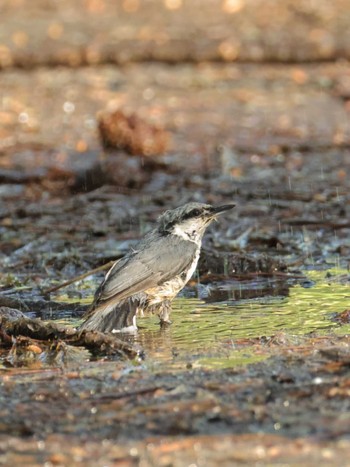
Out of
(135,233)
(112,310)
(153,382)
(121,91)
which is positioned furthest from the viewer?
(121,91)

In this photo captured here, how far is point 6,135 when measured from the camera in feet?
48.7

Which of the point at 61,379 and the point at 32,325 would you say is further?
the point at 32,325

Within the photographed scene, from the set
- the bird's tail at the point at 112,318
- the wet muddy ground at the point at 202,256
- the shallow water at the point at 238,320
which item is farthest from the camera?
the bird's tail at the point at 112,318

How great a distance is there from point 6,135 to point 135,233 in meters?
4.49

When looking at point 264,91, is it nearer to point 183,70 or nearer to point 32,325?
point 183,70

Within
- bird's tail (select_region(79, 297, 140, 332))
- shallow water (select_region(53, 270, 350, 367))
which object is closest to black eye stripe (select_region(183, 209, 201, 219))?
shallow water (select_region(53, 270, 350, 367))

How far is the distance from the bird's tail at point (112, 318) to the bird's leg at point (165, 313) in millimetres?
183

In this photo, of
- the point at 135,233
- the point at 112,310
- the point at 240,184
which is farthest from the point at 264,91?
the point at 112,310

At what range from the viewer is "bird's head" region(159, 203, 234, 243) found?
27.7 ft

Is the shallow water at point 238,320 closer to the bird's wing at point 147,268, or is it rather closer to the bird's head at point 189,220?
the bird's wing at point 147,268

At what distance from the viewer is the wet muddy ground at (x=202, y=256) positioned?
16.6 ft

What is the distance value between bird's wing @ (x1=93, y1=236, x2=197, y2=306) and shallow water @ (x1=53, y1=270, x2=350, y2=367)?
294 millimetres

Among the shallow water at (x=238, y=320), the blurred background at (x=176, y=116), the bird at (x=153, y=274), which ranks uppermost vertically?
the blurred background at (x=176, y=116)

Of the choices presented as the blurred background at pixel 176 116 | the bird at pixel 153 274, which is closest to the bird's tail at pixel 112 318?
the bird at pixel 153 274
